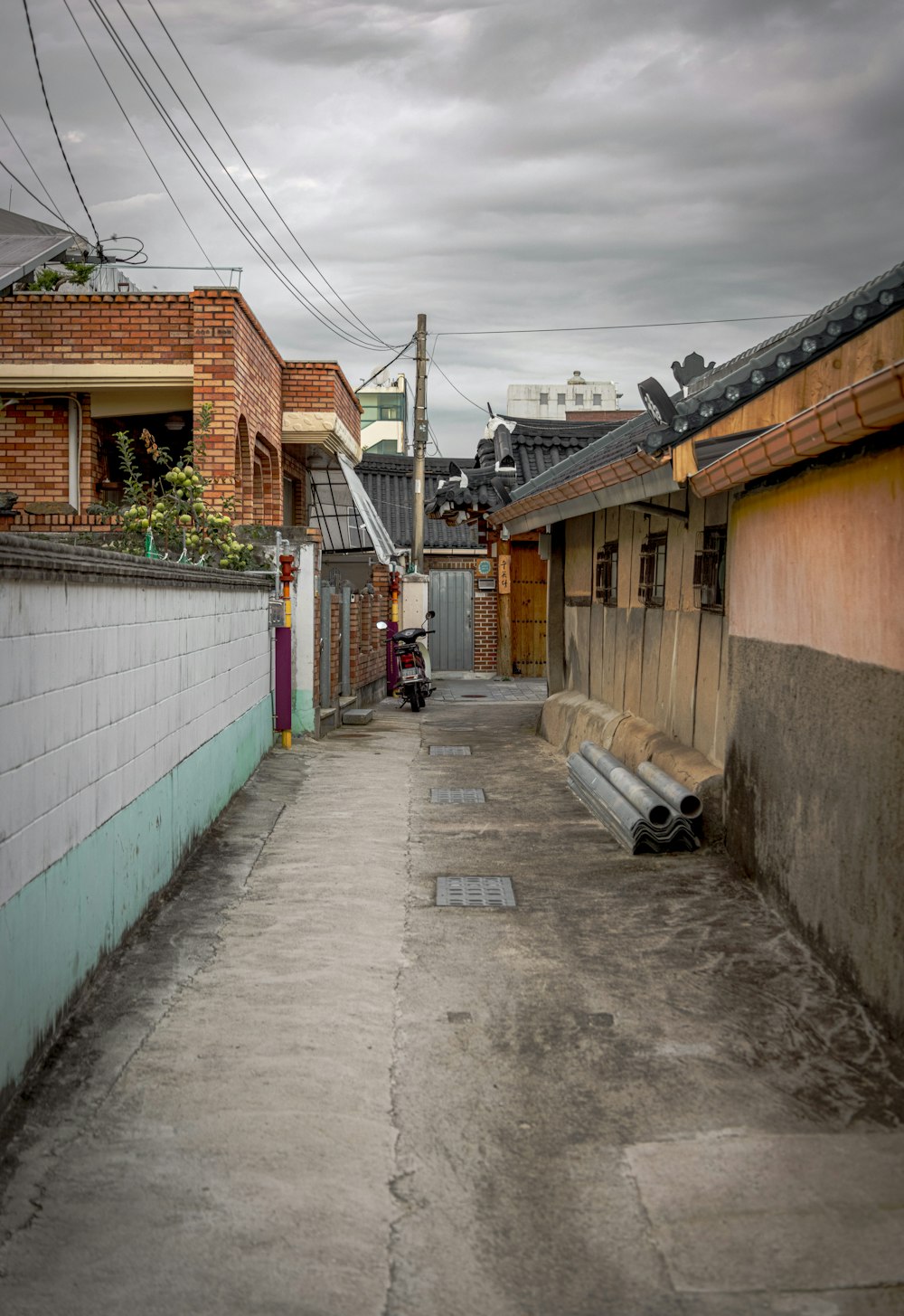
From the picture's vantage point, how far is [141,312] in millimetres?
12789

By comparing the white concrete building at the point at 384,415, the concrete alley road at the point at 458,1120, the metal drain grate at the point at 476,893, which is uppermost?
the white concrete building at the point at 384,415

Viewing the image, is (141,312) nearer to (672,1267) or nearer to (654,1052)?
(654,1052)

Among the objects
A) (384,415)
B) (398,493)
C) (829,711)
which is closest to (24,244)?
(829,711)

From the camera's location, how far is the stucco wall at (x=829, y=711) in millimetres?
4535

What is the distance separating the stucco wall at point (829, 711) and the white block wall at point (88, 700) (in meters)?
2.95

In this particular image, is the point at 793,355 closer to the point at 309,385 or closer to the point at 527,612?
the point at 309,385

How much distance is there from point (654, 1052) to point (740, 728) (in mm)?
2947

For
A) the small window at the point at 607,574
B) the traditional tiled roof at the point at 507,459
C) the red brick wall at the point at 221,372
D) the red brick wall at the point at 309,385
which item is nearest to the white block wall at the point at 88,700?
the small window at the point at 607,574

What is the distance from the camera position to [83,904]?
4.57 meters

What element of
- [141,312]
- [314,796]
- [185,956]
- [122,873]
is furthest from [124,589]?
[141,312]

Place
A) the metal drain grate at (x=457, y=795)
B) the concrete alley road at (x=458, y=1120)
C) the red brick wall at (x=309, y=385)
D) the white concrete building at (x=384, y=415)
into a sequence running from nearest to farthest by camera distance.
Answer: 1. the concrete alley road at (x=458, y=1120)
2. the metal drain grate at (x=457, y=795)
3. the red brick wall at (x=309, y=385)
4. the white concrete building at (x=384, y=415)

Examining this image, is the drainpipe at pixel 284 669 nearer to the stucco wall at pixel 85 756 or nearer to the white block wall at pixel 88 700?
the white block wall at pixel 88 700

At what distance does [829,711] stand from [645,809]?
2.21 meters

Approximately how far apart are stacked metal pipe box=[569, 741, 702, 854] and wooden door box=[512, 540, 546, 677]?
1385 centimetres
